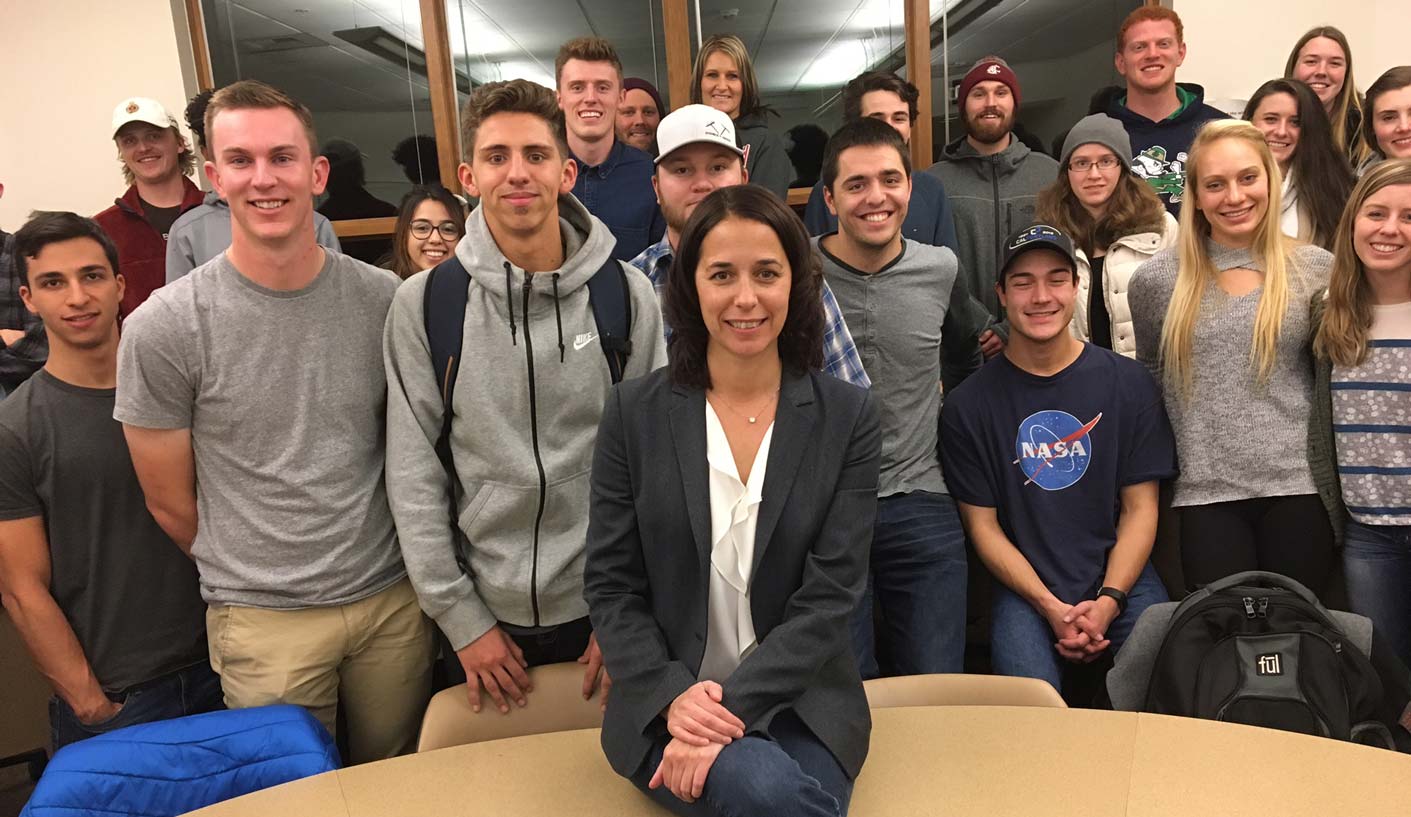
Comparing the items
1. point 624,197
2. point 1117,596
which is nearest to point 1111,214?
point 1117,596

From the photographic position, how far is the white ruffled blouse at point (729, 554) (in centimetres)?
164

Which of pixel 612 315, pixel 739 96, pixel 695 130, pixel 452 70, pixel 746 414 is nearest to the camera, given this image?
pixel 746 414

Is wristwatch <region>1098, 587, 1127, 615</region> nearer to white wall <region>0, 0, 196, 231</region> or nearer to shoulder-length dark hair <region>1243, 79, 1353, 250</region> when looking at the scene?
shoulder-length dark hair <region>1243, 79, 1353, 250</region>

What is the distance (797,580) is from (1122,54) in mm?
3085

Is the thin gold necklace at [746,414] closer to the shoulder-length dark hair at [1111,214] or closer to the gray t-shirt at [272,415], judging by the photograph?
the gray t-shirt at [272,415]

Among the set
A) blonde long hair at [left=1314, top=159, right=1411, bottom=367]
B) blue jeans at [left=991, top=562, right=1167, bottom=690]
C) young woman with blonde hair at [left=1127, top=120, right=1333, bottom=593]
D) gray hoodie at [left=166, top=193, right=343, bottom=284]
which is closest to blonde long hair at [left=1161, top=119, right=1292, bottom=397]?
young woman with blonde hair at [left=1127, top=120, right=1333, bottom=593]

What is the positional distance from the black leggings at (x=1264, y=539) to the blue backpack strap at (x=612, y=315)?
1.57 metres

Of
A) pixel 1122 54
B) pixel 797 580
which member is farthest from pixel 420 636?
pixel 1122 54

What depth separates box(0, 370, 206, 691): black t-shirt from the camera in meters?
2.04

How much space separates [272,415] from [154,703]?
76 cm

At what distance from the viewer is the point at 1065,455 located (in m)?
2.49

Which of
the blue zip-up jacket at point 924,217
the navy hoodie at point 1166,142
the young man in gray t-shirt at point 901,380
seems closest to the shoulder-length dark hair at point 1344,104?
the navy hoodie at point 1166,142

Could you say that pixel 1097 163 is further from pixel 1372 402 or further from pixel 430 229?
pixel 430 229

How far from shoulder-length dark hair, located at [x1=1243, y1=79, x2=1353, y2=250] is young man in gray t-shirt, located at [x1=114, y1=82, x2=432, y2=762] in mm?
3010
